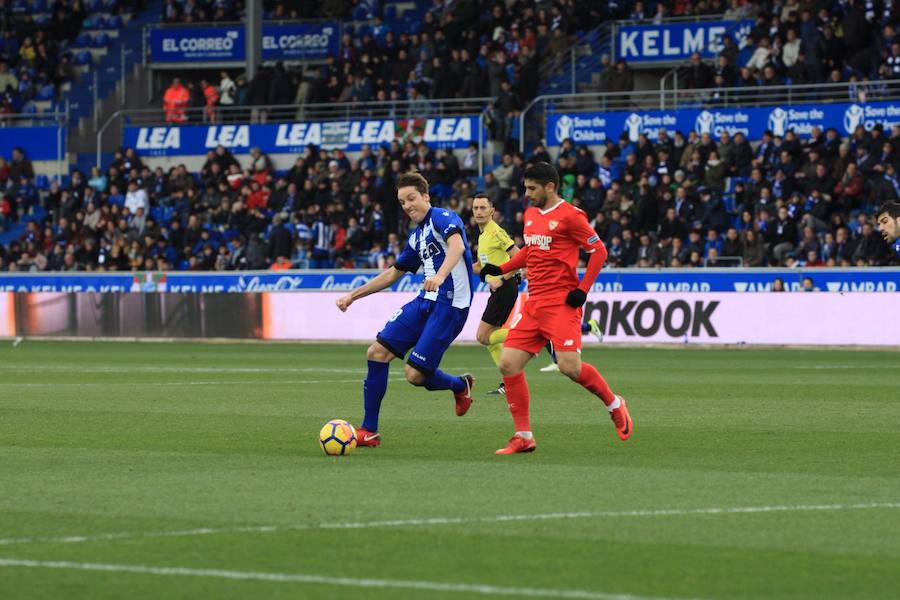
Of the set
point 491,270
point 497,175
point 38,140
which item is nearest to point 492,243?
point 491,270

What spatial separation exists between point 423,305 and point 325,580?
6550 mm

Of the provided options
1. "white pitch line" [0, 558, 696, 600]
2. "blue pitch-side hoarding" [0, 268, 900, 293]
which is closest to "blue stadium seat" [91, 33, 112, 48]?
"blue pitch-side hoarding" [0, 268, 900, 293]

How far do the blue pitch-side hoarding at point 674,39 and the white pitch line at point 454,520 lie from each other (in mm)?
31676

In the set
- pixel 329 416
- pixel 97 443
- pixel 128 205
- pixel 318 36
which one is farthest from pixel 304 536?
pixel 318 36

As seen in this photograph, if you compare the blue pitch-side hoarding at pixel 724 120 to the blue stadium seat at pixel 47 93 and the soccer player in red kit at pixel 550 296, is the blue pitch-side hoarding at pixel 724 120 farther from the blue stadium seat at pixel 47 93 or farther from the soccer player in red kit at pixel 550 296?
the soccer player in red kit at pixel 550 296

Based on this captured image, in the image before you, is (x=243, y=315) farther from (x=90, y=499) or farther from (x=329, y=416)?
(x=90, y=499)

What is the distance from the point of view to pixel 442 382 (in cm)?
1416

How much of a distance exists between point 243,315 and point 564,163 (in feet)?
26.6

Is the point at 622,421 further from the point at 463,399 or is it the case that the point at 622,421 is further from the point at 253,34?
the point at 253,34

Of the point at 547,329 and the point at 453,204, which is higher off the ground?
the point at 453,204

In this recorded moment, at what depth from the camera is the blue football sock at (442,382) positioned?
550 inches

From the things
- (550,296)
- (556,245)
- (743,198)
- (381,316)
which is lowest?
(381,316)

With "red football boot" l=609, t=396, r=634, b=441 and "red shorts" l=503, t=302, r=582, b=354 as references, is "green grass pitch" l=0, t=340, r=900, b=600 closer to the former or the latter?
"red football boot" l=609, t=396, r=634, b=441

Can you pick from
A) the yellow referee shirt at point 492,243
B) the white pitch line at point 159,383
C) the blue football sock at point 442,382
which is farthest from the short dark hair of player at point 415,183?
the white pitch line at point 159,383
